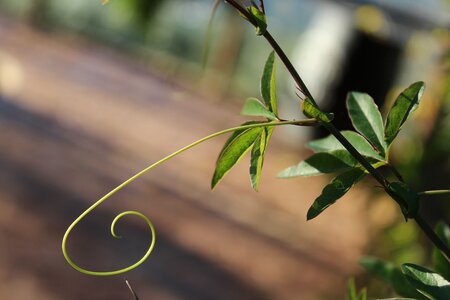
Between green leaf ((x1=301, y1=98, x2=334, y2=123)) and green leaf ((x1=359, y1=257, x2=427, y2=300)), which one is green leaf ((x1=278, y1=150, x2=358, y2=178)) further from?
green leaf ((x1=359, y1=257, x2=427, y2=300))

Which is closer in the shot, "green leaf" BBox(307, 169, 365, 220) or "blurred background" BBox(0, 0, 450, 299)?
"green leaf" BBox(307, 169, 365, 220)

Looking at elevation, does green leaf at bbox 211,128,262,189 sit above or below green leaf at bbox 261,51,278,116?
below

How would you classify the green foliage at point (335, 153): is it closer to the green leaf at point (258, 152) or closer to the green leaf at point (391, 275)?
the green leaf at point (258, 152)

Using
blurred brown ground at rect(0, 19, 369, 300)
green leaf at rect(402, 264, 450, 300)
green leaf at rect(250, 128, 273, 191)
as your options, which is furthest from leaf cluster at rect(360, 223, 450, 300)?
blurred brown ground at rect(0, 19, 369, 300)

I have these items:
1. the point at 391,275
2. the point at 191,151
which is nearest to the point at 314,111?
the point at 391,275

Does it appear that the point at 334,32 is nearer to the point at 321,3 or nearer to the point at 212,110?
the point at 321,3

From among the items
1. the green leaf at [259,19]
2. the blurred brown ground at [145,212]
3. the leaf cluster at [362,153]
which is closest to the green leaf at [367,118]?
the leaf cluster at [362,153]

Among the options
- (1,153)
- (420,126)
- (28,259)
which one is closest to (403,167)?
(420,126)

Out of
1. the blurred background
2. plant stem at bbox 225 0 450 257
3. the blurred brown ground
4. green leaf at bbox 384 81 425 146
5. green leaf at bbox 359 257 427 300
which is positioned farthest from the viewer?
the blurred brown ground
